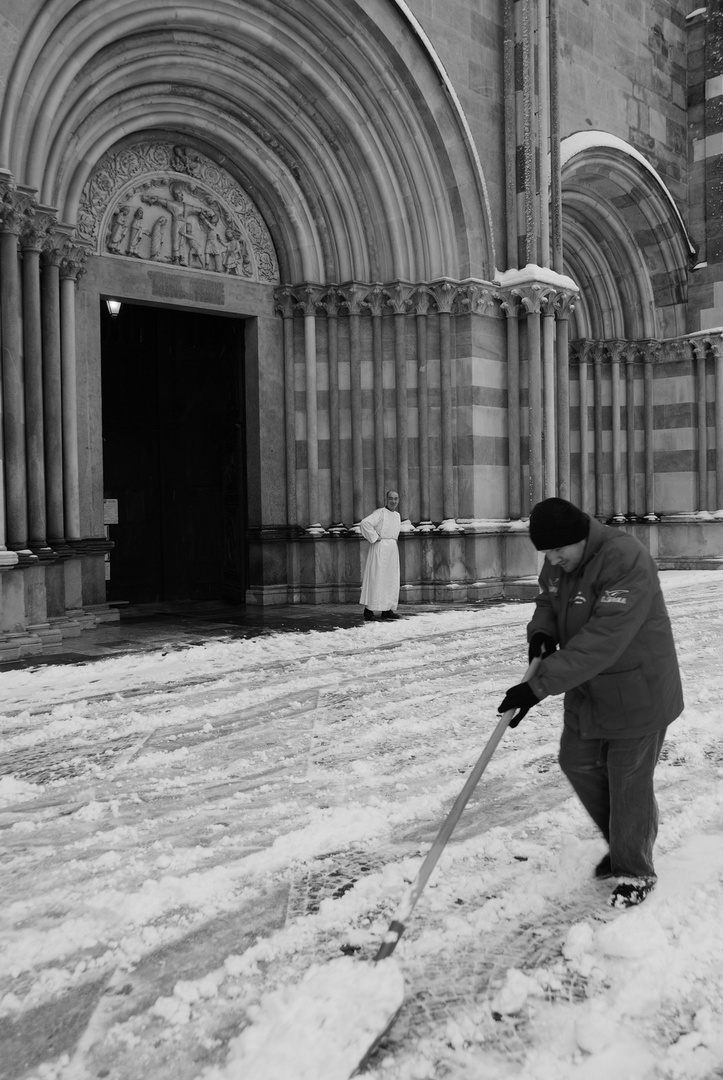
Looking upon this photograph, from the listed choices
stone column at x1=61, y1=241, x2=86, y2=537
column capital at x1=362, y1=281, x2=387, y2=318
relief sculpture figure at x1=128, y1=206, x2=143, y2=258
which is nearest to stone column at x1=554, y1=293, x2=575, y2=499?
column capital at x1=362, y1=281, x2=387, y2=318

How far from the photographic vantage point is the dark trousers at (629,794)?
304 cm

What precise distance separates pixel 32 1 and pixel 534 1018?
9.36m

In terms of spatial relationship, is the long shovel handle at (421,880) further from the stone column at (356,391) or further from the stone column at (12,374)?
the stone column at (356,391)

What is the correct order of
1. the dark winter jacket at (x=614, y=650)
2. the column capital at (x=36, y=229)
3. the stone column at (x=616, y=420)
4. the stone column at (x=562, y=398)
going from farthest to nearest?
1. the stone column at (x=616, y=420)
2. the stone column at (x=562, y=398)
3. the column capital at (x=36, y=229)
4. the dark winter jacket at (x=614, y=650)

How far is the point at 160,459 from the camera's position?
14.3 metres

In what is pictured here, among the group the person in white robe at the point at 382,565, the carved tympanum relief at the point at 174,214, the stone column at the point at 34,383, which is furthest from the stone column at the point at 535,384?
the stone column at the point at 34,383

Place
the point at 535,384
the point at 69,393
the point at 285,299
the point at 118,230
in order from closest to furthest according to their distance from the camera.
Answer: the point at 69,393
the point at 118,230
the point at 285,299
the point at 535,384

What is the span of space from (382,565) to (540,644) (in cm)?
713

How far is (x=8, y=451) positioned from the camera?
845 cm

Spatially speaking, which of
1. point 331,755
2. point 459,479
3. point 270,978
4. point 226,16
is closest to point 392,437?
point 459,479

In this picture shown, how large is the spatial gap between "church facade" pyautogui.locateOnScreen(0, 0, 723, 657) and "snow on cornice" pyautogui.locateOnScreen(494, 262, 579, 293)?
39mm

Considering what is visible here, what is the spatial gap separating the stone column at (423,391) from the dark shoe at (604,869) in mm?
9035

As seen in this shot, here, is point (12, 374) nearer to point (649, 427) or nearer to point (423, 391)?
point (423, 391)

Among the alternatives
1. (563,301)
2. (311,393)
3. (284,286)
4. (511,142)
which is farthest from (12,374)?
(511,142)
